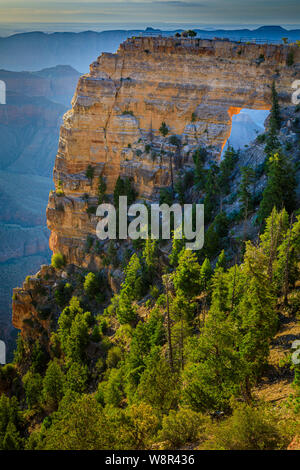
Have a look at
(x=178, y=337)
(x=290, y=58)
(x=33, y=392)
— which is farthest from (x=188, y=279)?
(x=290, y=58)

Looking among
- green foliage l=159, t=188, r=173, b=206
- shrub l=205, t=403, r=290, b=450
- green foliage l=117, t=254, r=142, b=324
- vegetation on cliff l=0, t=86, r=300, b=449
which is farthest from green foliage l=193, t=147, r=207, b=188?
shrub l=205, t=403, r=290, b=450

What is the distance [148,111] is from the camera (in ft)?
229

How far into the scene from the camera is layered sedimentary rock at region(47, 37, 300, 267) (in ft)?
207

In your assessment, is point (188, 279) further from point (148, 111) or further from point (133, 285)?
point (148, 111)

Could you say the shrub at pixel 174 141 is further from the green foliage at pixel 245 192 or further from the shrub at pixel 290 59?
the shrub at pixel 290 59

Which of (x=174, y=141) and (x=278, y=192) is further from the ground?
(x=174, y=141)

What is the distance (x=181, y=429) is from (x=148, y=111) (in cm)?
5853

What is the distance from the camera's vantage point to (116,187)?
Answer: 6738cm

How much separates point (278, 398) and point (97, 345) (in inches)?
1284

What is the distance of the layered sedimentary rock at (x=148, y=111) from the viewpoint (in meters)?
63.1

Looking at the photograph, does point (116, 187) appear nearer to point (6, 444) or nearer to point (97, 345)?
point (97, 345)

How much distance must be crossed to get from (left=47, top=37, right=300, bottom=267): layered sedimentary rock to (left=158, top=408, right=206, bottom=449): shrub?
48.4 meters

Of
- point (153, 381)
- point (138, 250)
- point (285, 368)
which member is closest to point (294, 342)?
point (285, 368)

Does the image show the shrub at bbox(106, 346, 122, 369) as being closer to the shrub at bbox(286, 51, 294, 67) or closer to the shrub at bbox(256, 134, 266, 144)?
the shrub at bbox(256, 134, 266, 144)
